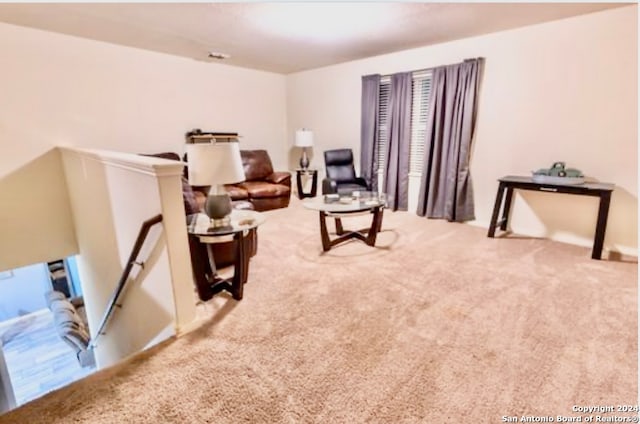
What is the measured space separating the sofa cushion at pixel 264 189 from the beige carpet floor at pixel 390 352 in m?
1.94

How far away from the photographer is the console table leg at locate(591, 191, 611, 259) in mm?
2844

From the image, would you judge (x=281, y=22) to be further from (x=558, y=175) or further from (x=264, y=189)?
(x=558, y=175)

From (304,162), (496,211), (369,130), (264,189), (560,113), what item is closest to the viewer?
(560,113)

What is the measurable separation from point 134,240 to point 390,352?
1846 millimetres

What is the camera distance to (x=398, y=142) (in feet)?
15.1

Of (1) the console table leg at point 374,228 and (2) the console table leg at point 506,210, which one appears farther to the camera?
(2) the console table leg at point 506,210

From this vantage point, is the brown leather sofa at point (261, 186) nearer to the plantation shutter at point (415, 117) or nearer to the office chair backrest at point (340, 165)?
the office chair backrest at point (340, 165)

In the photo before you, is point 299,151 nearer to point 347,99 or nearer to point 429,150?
point 347,99

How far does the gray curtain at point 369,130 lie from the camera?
472 centimetres

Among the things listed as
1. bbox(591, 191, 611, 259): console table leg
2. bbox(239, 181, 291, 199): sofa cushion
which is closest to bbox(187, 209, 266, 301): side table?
bbox(239, 181, 291, 199): sofa cushion

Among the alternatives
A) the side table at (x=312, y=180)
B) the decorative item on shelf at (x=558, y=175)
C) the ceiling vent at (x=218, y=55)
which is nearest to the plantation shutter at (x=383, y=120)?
the side table at (x=312, y=180)

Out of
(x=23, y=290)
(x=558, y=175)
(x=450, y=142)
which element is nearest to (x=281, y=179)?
(x=450, y=142)

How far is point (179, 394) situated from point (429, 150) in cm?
383

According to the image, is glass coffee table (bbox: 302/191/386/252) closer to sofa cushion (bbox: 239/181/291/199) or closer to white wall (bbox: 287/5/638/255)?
sofa cushion (bbox: 239/181/291/199)
